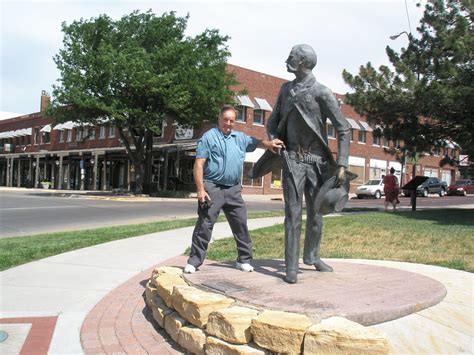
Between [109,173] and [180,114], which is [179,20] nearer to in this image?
[180,114]

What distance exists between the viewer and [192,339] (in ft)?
12.6

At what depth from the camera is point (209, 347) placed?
3.60 meters

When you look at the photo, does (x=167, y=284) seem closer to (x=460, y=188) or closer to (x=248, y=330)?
(x=248, y=330)

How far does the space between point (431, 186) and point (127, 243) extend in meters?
34.1

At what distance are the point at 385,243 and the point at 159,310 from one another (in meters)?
5.95

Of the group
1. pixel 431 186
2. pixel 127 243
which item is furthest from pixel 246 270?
pixel 431 186

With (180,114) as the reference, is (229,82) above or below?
above

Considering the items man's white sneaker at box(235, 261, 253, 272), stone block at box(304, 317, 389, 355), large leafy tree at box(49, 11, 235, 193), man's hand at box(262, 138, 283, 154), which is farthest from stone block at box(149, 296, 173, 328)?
large leafy tree at box(49, 11, 235, 193)

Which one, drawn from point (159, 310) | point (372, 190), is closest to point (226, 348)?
point (159, 310)

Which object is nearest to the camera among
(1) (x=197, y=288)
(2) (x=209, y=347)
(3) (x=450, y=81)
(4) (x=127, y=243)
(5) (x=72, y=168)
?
(2) (x=209, y=347)

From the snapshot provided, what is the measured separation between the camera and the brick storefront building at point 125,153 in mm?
35094

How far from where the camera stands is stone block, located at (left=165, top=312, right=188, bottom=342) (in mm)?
4078

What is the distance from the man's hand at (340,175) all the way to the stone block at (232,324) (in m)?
1.77

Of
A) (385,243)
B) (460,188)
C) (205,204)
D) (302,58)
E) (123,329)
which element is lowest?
(123,329)
